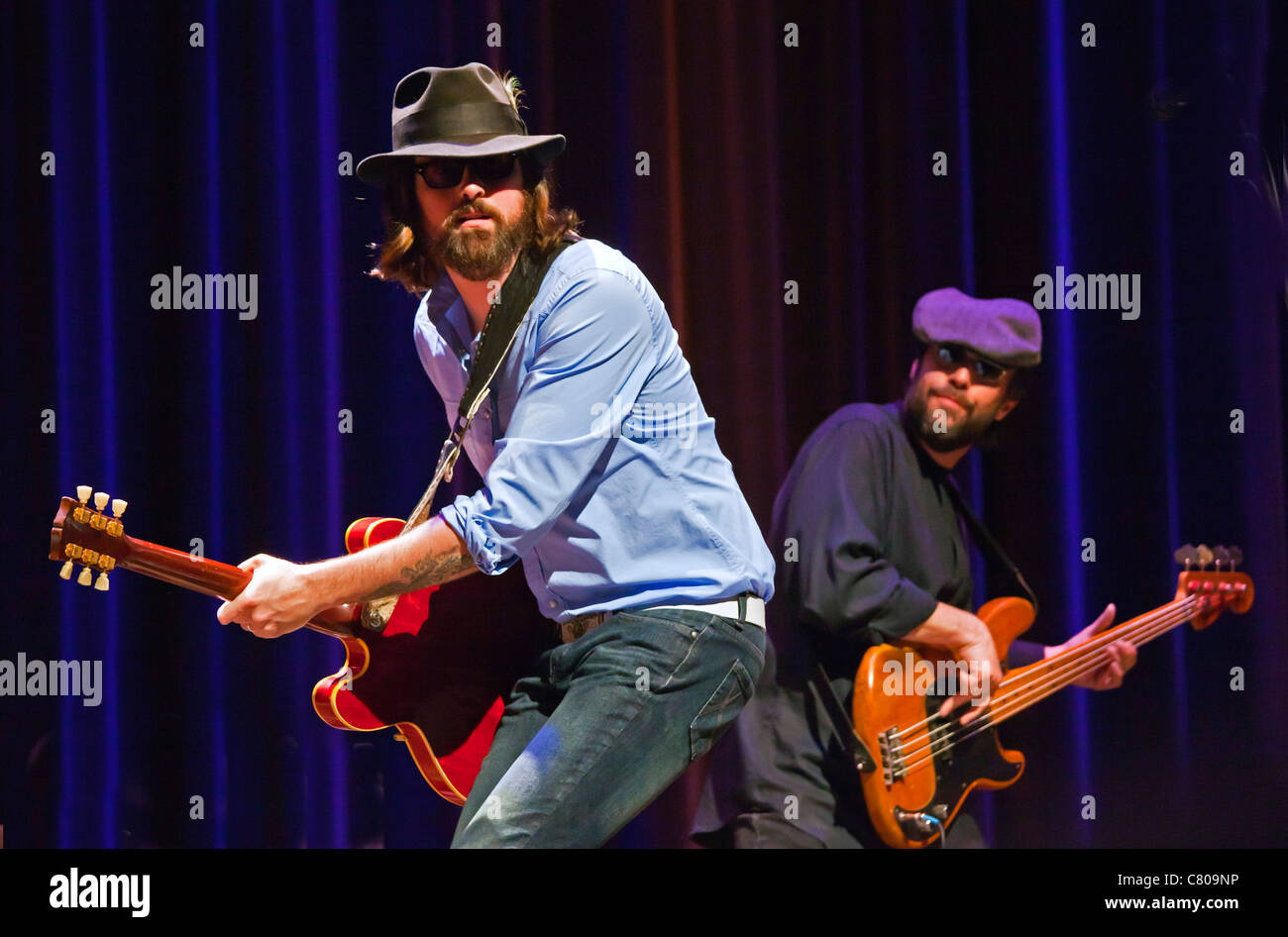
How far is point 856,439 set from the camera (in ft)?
11.0

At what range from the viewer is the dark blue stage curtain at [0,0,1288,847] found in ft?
11.4

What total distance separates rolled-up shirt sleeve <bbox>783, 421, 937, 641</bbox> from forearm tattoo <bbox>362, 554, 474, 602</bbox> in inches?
54.8

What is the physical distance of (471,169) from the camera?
242 centimetres

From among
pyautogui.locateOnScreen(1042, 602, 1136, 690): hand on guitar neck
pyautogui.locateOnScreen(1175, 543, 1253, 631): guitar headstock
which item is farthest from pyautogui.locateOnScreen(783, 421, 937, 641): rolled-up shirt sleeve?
pyautogui.locateOnScreen(1175, 543, 1253, 631): guitar headstock

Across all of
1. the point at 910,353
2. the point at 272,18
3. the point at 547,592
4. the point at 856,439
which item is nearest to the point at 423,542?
the point at 547,592

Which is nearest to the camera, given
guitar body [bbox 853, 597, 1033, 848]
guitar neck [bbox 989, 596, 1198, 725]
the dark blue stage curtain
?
guitar body [bbox 853, 597, 1033, 848]

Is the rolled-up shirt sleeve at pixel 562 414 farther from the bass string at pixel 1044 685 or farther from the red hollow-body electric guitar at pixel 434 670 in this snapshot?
the bass string at pixel 1044 685

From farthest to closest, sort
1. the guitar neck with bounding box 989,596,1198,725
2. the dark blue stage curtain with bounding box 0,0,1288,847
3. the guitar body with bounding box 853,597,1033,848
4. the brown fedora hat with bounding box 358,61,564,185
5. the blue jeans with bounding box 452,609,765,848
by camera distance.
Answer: the dark blue stage curtain with bounding box 0,0,1288,847, the guitar neck with bounding box 989,596,1198,725, the guitar body with bounding box 853,597,1033,848, the brown fedora hat with bounding box 358,61,564,185, the blue jeans with bounding box 452,609,765,848

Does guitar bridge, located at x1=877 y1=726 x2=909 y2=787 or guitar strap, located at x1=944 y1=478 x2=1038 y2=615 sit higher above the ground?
guitar strap, located at x1=944 y1=478 x2=1038 y2=615

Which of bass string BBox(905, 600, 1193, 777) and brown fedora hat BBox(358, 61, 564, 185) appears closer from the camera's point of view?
brown fedora hat BBox(358, 61, 564, 185)

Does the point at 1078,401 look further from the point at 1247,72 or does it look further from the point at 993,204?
the point at 1247,72

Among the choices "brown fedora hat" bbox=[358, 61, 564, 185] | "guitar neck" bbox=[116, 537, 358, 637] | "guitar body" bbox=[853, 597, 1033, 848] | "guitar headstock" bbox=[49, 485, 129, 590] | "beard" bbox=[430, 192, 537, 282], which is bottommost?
"guitar body" bbox=[853, 597, 1033, 848]

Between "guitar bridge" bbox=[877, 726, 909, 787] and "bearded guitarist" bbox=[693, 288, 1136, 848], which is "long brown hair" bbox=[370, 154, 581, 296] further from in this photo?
"guitar bridge" bbox=[877, 726, 909, 787]

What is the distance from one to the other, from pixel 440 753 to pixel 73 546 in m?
0.75
